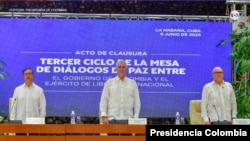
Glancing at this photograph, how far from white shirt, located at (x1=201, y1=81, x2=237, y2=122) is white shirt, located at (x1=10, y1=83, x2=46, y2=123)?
1822mm

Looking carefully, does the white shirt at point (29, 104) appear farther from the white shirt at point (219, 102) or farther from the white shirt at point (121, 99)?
the white shirt at point (219, 102)

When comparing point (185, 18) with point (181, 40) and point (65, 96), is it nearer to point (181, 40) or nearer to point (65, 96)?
point (181, 40)

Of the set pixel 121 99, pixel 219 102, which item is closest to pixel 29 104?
pixel 121 99

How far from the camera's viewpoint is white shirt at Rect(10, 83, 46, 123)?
6674 millimetres

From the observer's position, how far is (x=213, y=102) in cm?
656

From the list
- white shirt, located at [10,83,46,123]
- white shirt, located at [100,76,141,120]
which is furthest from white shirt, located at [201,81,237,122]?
white shirt, located at [10,83,46,123]

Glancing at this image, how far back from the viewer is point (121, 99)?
21.7ft

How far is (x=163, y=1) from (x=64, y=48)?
5.30 feet

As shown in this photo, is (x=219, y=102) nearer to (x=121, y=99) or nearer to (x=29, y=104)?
(x=121, y=99)

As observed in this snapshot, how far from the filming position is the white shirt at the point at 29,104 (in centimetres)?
667

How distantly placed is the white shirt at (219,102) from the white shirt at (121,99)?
77 centimetres

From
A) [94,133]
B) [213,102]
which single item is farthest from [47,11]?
[94,133]

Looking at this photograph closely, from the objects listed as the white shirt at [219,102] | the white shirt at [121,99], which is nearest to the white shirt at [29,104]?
the white shirt at [121,99]

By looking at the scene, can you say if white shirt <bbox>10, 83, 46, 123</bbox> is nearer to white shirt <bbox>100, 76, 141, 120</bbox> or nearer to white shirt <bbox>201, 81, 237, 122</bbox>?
white shirt <bbox>100, 76, 141, 120</bbox>
